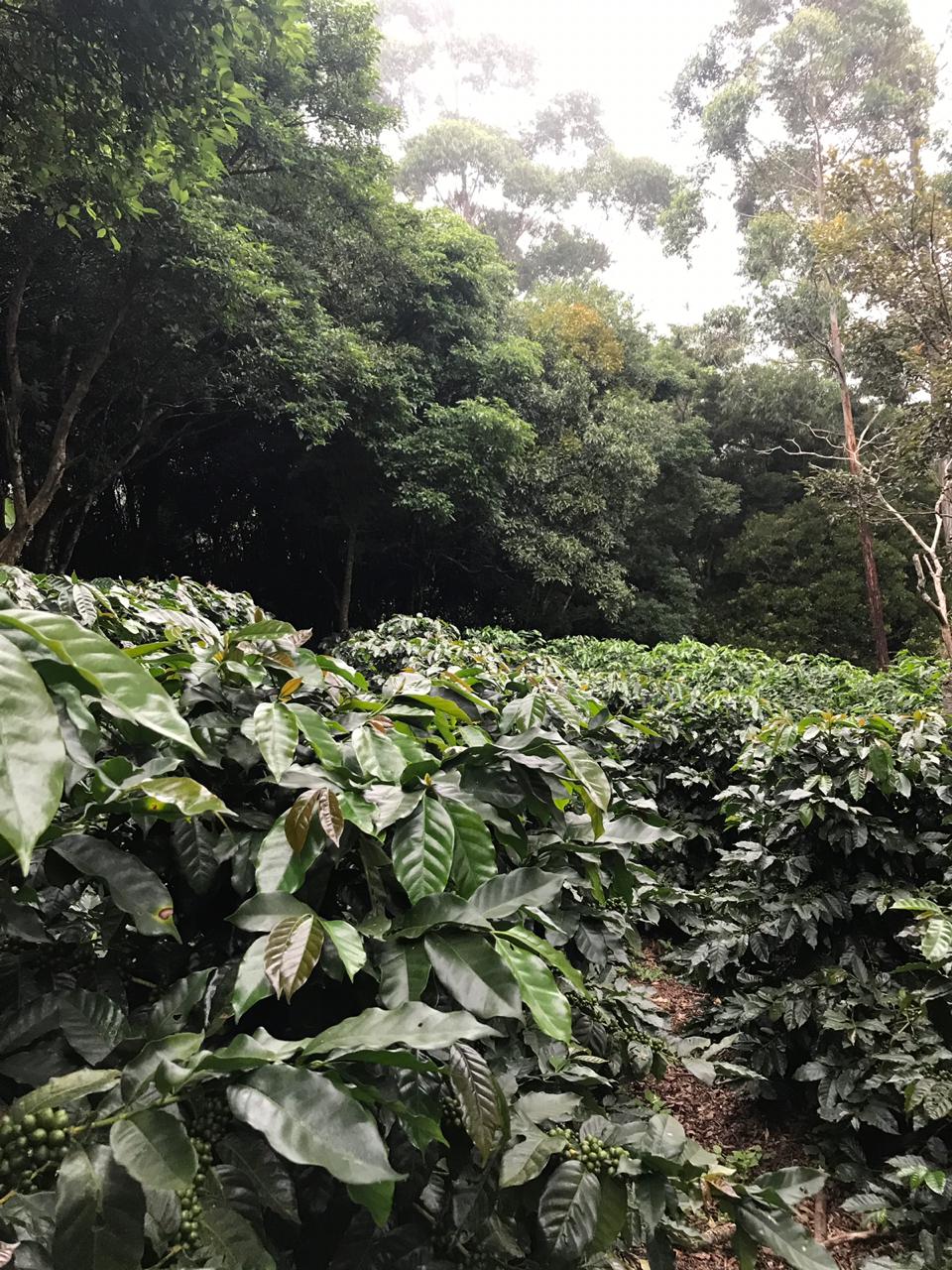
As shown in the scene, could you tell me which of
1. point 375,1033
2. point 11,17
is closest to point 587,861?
point 375,1033

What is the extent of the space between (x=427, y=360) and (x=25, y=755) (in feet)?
39.2

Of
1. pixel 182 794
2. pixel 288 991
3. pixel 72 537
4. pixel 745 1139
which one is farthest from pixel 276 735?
pixel 72 537

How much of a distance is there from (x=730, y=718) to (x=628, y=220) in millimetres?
24779

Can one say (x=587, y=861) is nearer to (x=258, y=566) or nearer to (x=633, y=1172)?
(x=633, y=1172)

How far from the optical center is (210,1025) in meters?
0.64

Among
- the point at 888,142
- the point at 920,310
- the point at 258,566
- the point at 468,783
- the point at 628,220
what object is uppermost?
the point at 628,220

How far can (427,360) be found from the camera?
1154 centimetres

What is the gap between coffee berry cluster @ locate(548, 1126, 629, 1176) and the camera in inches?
28.4

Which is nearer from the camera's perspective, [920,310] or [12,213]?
[12,213]

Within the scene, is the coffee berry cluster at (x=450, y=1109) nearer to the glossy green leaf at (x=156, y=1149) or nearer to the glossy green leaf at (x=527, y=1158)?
the glossy green leaf at (x=527, y=1158)

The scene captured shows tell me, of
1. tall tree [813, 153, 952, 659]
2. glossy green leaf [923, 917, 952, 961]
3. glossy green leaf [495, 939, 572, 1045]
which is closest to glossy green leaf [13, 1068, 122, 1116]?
glossy green leaf [495, 939, 572, 1045]

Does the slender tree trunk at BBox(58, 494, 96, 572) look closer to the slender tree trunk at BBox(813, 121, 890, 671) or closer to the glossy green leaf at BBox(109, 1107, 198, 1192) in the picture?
the glossy green leaf at BBox(109, 1107, 198, 1192)

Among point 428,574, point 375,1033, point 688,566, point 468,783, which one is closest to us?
point 375,1033

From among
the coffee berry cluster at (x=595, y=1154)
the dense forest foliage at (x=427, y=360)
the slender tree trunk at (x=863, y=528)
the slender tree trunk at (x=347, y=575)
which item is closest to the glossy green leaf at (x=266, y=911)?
the coffee berry cluster at (x=595, y=1154)
